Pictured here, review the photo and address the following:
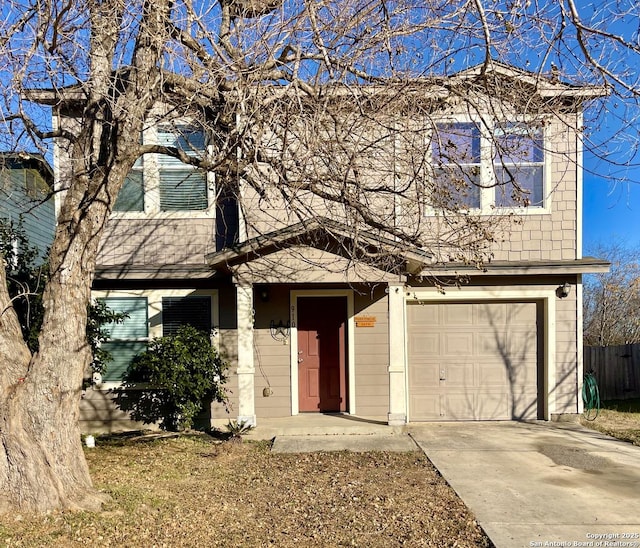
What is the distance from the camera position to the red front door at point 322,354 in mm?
9078

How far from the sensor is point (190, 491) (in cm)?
539

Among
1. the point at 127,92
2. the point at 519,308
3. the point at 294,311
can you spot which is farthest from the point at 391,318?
the point at 127,92

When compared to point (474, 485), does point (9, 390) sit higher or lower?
higher

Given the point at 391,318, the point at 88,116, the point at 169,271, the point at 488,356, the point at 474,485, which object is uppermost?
the point at 88,116

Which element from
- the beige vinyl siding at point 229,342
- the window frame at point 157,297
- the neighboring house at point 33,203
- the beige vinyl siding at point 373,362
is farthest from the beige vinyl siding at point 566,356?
the neighboring house at point 33,203

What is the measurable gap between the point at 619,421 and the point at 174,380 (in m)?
8.26

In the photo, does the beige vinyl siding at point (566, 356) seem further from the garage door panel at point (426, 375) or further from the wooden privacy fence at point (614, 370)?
the wooden privacy fence at point (614, 370)

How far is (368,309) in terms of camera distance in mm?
9062

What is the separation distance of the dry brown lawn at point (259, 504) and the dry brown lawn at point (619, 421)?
390cm

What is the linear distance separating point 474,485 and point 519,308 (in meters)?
4.29

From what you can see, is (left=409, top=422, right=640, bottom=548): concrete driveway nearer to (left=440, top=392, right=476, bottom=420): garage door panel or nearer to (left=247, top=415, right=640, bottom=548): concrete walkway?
(left=247, top=415, right=640, bottom=548): concrete walkway

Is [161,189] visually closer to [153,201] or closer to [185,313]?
[153,201]

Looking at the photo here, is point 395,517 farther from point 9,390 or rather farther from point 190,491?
point 9,390

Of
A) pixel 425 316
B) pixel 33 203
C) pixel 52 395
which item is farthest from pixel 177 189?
pixel 425 316
